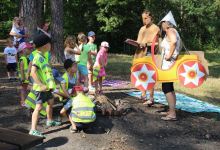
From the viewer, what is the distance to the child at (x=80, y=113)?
639 cm

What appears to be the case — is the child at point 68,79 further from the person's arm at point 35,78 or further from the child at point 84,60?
the child at point 84,60

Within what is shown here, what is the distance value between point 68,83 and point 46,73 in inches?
39.2

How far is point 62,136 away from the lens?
20.8 feet

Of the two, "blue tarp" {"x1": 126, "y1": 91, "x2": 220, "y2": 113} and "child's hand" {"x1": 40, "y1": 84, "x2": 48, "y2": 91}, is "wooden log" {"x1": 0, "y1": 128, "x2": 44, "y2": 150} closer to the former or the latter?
"child's hand" {"x1": 40, "y1": 84, "x2": 48, "y2": 91}

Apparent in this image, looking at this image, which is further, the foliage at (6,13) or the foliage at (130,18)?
the foliage at (6,13)

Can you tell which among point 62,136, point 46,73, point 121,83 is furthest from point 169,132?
point 121,83

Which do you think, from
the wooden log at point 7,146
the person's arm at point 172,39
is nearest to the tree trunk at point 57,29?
the person's arm at point 172,39

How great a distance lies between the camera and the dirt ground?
6145 millimetres

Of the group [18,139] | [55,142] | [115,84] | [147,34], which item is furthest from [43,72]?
[115,84]

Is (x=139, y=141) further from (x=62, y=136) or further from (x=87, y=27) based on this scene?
(x=87, y=27)

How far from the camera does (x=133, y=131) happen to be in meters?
6.80

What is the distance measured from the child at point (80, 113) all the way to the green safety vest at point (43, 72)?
529 millimetres

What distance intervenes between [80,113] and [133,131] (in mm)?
1014

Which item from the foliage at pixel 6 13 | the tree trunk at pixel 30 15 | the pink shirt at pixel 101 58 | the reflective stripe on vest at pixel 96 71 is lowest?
the reflective stripe on vest at pixel 96 71
